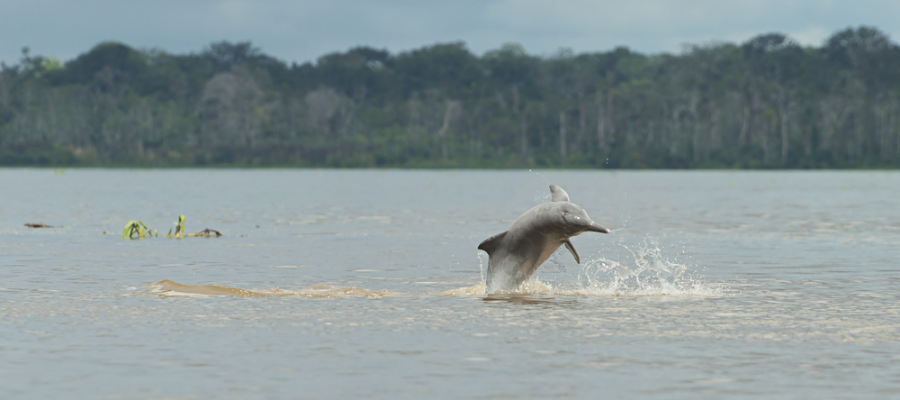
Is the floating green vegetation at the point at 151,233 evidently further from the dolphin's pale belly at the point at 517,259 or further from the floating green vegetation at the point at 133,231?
the dolphin's pale belly at the point at 517,259

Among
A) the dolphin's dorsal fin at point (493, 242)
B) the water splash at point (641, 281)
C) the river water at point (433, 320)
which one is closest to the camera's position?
the river water at point (433, 320)

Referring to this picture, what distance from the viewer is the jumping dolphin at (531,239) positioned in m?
21.2

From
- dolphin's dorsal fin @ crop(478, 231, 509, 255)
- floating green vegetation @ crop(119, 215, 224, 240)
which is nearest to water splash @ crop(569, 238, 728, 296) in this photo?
dolphin's dorsal fin @ crop(478, 231, 509, 255)

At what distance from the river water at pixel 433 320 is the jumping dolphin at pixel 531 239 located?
53 cm

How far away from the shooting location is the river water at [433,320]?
15008mm

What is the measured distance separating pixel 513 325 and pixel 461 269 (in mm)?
10752

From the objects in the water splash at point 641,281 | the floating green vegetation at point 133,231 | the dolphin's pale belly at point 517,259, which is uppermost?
the dolphin's pale belly at point 517,259

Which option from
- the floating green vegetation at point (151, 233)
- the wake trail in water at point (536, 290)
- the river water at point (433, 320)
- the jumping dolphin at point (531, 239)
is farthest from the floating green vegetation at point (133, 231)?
the jumping dolphin at point (531, 239)

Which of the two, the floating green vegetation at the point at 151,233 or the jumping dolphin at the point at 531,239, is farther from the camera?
the floating green vegetation at the point at 151,233

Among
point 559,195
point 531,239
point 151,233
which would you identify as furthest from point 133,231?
point 559,195

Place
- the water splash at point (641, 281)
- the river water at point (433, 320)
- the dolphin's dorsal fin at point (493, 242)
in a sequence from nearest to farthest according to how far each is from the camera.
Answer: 1. the river water at point (433, 320)
2. the dolphin's dorsal fin at point (493, 242)
3. the water splash at point (641, 281)

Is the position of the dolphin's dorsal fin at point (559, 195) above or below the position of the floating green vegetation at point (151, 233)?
above

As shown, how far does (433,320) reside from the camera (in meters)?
20.4

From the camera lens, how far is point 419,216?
58.4m
